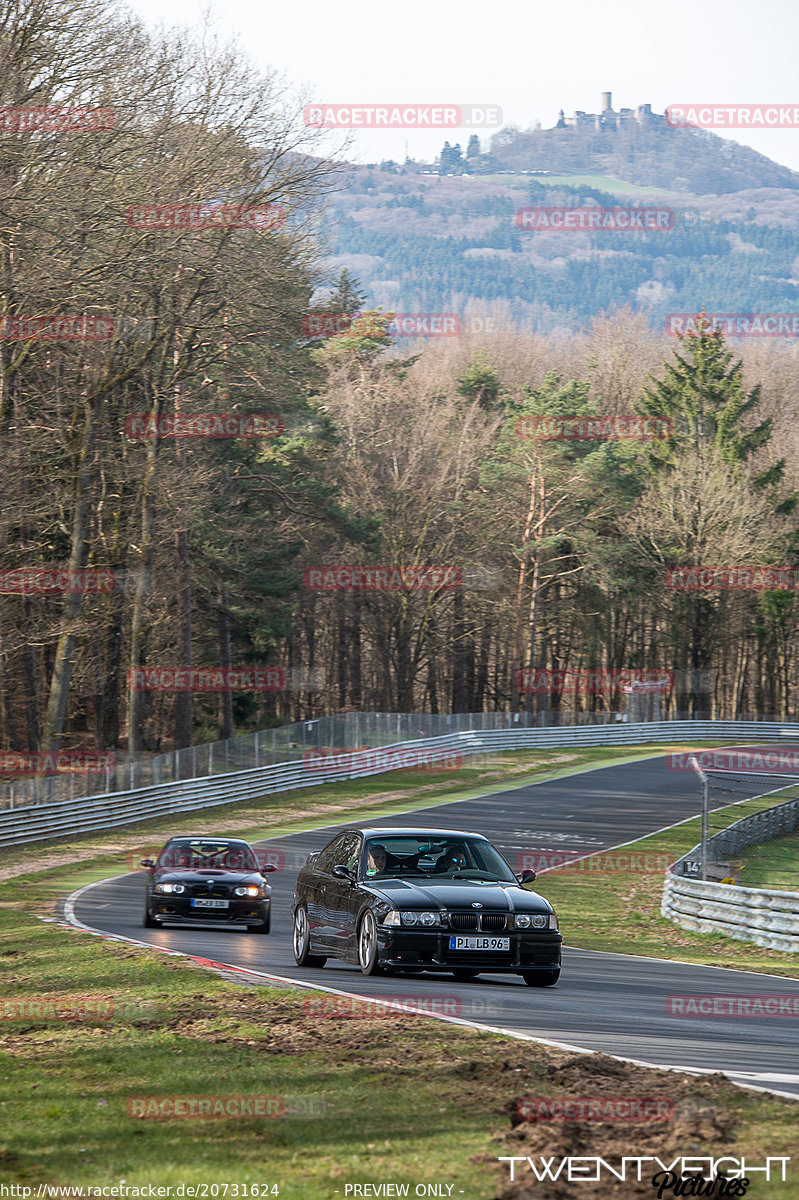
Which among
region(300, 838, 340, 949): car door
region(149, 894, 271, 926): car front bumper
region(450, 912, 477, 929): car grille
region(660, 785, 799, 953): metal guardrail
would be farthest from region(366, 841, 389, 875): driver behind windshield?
region(660, 785, 799, 953): metal guardrail

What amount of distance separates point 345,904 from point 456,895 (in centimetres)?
134

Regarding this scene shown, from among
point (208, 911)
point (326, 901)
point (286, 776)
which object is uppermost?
point (326, 901)

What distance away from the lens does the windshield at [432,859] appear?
1314cm

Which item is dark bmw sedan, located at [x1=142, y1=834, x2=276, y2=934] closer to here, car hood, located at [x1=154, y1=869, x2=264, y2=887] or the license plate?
car hood, located at [x1=154, y1=869, x2=264, y2=887]

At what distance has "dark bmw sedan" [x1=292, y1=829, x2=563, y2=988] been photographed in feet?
39.7

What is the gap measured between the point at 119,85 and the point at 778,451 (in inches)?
2422

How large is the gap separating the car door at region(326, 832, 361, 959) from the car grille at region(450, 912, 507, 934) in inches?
44.0

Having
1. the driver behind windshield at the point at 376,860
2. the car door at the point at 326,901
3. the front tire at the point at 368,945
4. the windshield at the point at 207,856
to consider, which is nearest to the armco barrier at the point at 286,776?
the windshield at the point at 207,856

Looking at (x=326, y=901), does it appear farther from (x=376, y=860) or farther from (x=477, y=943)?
(x=477, y=943)

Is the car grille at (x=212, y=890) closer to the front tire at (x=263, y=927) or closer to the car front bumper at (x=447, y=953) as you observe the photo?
the front tire at (x=263, y=927)

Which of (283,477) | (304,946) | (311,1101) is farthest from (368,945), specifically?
(283,477)

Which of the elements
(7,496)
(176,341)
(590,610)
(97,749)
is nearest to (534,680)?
(590,610)

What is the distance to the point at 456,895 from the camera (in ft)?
40.4

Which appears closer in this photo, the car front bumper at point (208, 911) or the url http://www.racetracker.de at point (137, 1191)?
the url http://www.racetracker.de at point (137, 1191)
